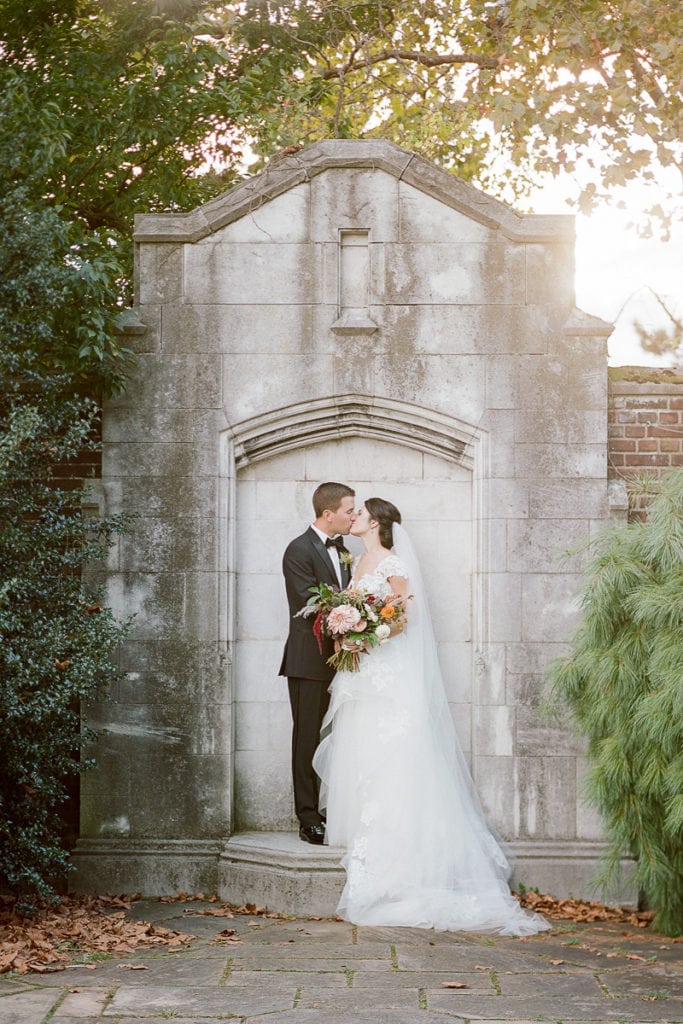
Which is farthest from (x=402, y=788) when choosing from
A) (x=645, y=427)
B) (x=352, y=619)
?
(x=645, y=427)

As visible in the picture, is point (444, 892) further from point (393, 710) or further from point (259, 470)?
point (259, 470)

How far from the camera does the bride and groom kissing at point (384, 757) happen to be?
6.68 metres

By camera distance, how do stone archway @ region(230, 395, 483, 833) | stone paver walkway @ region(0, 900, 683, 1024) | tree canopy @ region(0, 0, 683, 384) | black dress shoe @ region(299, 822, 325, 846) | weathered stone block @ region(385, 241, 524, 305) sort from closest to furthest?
stone paver walkway @ region(0, 900, 683, 1024), black dress shoe @ region(299, 822, 325, 846), weathered stone block @ region(385, 241, 524, 305), stone archway @ region(230, 395, 483, 833), tree canopy @ region(0, 0, 683, 384)

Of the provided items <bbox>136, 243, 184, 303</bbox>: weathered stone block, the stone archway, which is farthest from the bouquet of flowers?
<bbox>136, 243, 184, 303</bbox>: weathered stone block

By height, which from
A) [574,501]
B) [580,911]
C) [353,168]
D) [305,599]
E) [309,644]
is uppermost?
[353,168]

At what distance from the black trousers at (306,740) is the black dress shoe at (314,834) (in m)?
0.03

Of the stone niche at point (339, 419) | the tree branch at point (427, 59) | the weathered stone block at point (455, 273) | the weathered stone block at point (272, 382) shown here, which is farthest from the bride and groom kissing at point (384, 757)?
the tree branch at point (427, 59)

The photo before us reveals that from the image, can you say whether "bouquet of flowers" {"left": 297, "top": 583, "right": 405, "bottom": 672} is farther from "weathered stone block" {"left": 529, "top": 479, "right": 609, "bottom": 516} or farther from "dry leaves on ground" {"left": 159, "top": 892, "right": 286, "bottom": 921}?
"dry leaves on ground" {"left": 159, "top": 892, "right": 286, "bottom": 921}

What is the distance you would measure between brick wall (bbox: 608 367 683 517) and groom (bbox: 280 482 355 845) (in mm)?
1748

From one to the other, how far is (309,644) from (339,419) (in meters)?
1.45

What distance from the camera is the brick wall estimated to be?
25.0 ft

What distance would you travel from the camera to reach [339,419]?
7672 millimetres

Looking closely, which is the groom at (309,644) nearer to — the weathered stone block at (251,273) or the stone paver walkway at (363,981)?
the stone paver walkway at (363,981)

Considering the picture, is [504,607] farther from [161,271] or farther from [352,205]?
[161,271]
